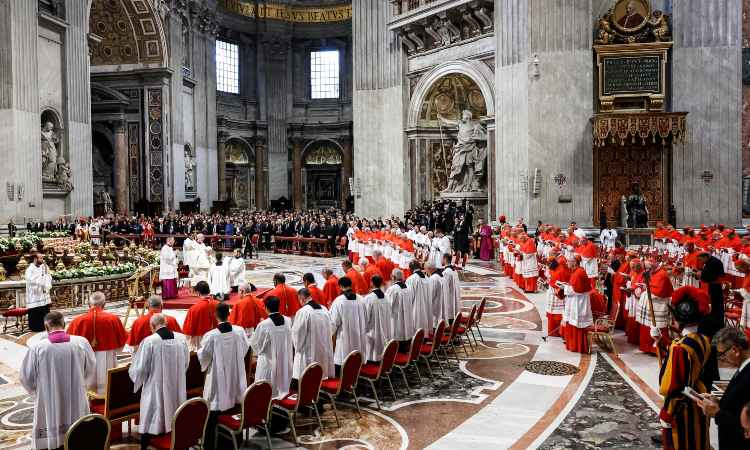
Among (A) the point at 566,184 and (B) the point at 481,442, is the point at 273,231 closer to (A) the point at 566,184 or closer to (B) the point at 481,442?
(A) the point at 566,184

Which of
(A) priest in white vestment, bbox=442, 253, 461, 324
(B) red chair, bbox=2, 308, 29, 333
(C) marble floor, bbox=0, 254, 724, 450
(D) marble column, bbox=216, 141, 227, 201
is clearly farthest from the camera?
(D) marble column, bbox=216, 141, 227, 201

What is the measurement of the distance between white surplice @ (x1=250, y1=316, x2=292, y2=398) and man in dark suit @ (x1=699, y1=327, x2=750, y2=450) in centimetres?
412

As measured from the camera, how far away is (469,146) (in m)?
25.1

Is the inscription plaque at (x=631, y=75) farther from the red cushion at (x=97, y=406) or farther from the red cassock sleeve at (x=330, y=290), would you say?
Result: the red cushion at (x=97, y=406)

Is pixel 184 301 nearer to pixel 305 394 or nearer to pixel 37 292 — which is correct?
pixel 37 292

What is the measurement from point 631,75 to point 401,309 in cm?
1550

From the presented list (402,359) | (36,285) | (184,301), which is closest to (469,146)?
(184,301)

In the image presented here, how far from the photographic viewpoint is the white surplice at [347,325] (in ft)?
26.0

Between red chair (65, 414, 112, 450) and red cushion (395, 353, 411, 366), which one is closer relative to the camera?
red chair (65, 414, 112, 450)

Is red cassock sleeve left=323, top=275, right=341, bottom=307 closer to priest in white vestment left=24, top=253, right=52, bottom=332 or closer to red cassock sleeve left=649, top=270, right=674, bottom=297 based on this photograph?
red cassock sleeve left=649, top=270, right=674, bottom=297

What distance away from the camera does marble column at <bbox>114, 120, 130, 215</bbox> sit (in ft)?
107

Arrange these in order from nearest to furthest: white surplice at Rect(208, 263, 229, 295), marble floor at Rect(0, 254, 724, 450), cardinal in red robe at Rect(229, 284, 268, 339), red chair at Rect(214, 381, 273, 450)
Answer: red chair at Rect(214, 381, 273, 450) → marble floor at Rect(0, 254, 724, 450) → cardinal in red robe at Rect(229, 284, 268, 339) → white surplice at Rect(208, 263, 229, 295)

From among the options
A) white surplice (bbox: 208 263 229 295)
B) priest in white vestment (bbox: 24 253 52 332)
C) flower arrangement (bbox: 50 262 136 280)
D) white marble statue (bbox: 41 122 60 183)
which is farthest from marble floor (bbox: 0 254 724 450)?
white marble statue (bbox: 41 122 60 183)

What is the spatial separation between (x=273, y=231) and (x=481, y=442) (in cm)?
2226
